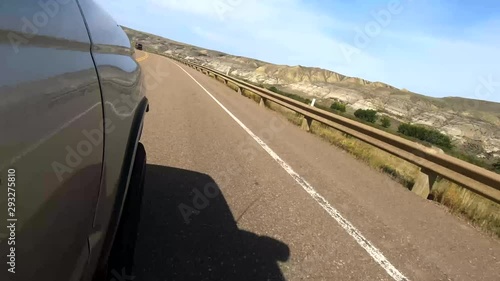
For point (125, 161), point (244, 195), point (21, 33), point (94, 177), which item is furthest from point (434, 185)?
point (21, 33)

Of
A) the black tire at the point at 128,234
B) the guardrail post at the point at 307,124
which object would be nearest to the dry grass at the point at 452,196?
the guardrail post at the point at 307,124

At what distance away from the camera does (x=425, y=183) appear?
6684 mm

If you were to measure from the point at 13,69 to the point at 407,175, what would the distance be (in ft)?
28.0

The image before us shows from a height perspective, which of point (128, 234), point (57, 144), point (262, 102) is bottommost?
point (262, 102)

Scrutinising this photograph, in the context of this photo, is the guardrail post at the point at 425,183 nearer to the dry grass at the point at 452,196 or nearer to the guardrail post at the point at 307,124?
the dry grass at the point at 452,196

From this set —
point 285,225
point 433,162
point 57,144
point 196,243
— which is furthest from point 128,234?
point 433,162

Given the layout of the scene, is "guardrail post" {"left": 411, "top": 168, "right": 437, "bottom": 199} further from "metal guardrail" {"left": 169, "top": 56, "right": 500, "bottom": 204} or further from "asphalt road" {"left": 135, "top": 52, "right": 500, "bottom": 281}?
"asphalt road" {"left": 135, "top": 52, "right": 500, "bottom": 281}

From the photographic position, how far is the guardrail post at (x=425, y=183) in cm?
664

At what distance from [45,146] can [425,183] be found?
6668 mm

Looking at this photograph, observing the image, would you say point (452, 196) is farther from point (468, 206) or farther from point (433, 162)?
point (433, 162)

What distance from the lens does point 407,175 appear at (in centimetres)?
848

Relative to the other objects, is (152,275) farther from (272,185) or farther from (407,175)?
(407,175)

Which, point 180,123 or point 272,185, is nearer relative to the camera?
point 272,185

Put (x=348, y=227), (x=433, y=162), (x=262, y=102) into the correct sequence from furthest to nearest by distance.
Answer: (x=262, y=102), (x=433, y=162), (x=348, y=227)
